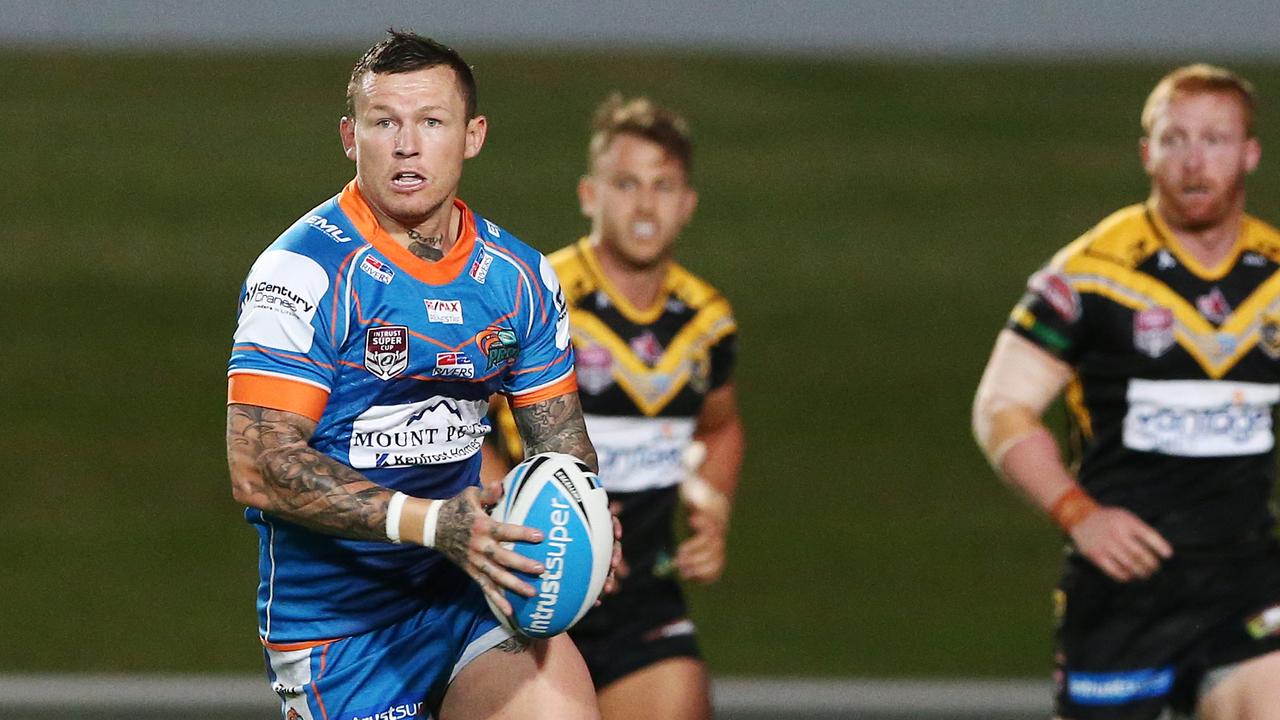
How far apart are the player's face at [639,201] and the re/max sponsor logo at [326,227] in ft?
6.64

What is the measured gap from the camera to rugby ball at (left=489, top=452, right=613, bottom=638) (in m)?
3.87

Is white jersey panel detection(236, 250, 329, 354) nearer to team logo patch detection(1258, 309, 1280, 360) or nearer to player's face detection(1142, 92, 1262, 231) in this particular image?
player's face detection(1142, 92, 1262, 231)

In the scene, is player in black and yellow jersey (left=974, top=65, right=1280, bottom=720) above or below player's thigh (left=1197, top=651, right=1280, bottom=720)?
above

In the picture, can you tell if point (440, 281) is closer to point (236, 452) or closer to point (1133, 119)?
point (236, 452)

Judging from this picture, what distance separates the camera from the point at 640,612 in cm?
596

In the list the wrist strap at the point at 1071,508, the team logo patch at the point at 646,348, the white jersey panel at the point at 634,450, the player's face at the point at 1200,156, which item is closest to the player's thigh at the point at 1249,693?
the wrist strap at the point at 1071,508

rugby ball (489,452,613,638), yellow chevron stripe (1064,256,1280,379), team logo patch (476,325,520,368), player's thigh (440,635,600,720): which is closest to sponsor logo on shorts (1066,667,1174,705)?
yellow chevron stripe (1064,256,1280,379)

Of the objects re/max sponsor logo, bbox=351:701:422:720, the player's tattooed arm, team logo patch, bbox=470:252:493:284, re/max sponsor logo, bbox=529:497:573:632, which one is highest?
team logo patch, bbox=470:252:493:284

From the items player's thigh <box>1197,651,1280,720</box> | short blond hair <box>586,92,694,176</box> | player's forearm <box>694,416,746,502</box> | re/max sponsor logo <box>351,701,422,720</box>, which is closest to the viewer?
re/max sponsor logo <box>351,701,422,720</box>

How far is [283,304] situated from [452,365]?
0.38 metres

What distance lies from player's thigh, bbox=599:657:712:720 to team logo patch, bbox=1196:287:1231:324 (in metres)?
1.76

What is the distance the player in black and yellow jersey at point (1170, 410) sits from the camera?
559cm

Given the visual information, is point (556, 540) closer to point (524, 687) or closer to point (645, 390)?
point (524, 687)

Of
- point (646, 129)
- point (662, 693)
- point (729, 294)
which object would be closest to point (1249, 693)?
point (662, 693)
